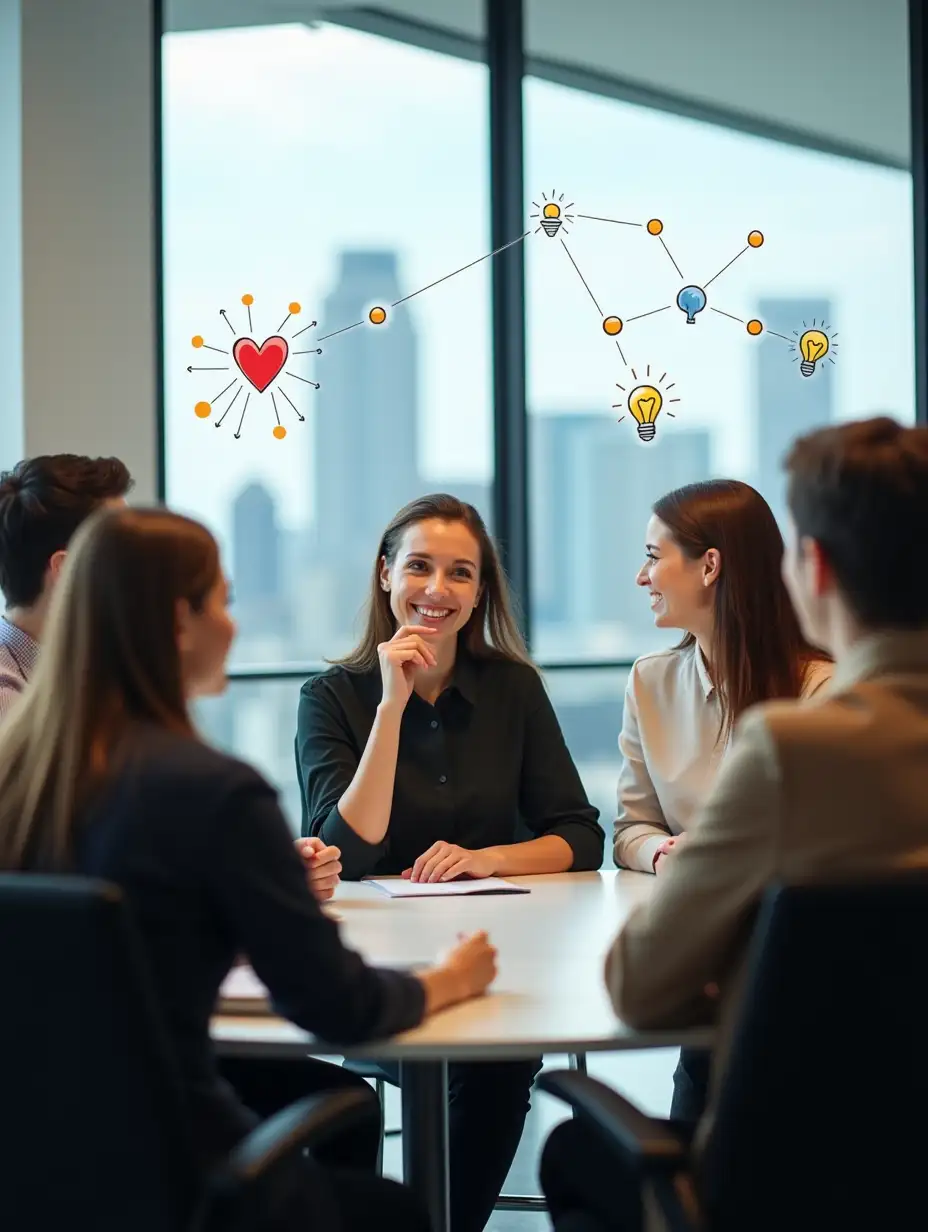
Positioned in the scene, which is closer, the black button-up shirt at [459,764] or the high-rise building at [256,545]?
the black button-up shirt at [459,764]

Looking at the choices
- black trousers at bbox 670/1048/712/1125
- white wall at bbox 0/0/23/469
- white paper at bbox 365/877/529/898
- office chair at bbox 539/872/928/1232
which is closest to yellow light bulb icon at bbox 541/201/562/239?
white wall at bbox 0/0/23/469

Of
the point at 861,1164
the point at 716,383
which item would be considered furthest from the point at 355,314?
the point at 861,1164

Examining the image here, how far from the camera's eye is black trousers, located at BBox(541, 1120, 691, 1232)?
1596 mm

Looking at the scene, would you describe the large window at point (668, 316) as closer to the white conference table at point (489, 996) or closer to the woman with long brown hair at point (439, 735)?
the woman with long brown hair at point (439, 735)

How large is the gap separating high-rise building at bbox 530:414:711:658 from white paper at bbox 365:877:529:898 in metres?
2.22

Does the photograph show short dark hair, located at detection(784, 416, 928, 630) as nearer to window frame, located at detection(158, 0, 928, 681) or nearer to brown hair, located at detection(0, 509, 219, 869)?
brown hair, located at detection(0, 509, 219, 869)

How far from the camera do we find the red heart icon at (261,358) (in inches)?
130

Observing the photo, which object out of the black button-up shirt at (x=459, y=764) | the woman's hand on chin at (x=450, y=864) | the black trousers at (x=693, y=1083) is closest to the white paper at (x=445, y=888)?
the woman's hand on chin at (x=450, y=864)

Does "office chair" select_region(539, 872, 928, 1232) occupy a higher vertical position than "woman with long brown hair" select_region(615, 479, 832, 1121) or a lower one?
lower

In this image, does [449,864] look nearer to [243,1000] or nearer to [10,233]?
[243,1000]

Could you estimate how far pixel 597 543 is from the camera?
4734mm

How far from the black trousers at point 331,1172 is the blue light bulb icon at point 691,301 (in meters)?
1.99

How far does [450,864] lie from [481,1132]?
0.43 m

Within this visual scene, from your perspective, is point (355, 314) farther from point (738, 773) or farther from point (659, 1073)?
point (738, 773)
